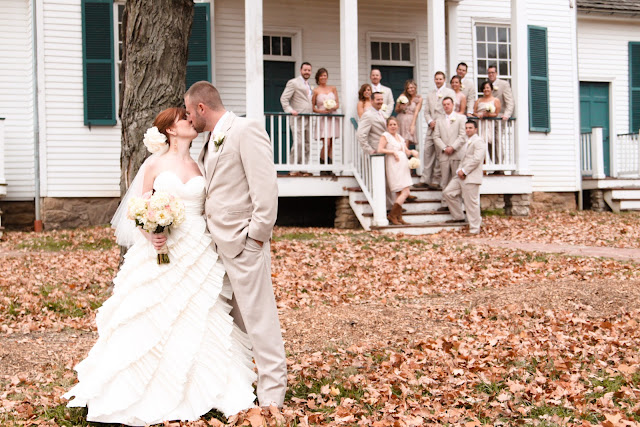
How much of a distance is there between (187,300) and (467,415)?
5.96ft

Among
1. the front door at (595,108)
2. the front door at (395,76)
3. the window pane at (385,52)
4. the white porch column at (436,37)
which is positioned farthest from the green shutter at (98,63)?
the front door at (595,108)

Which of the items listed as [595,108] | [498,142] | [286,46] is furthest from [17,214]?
[595,108]

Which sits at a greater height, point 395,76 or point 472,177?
point 395,76

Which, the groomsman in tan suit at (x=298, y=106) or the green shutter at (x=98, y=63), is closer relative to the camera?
the groomsman in tan suit at (x=298, y=106)

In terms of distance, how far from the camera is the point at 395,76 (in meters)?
16.2

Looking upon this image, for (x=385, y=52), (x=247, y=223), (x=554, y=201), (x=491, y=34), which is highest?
(x=491, y=34)

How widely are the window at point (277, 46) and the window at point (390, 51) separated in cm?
188

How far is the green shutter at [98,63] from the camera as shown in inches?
563

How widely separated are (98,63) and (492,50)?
8.66 meters

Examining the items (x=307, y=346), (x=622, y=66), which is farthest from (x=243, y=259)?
(x=622, y=66)

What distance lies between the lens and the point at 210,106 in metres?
4.46

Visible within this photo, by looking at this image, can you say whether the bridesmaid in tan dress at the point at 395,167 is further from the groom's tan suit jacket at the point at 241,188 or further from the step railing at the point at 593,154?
the groom's tan suit jacket at the point at 241,188

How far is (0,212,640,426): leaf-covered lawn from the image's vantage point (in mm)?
4605

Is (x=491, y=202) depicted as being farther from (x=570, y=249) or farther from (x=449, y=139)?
(x=570, y=249)
